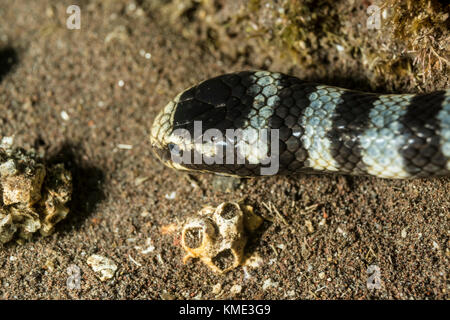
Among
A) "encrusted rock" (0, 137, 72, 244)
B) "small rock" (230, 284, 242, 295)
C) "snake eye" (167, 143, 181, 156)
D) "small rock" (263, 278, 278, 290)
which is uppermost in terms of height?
"snake eye" (167, 143, 181, 156)

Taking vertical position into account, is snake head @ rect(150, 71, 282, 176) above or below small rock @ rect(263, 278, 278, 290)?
above

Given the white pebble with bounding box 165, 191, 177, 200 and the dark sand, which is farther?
the white pebble with bounding box 165, 191, 177, 200

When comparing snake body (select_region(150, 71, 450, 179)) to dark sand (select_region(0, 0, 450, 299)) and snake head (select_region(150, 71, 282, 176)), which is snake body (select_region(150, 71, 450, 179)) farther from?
dark sand (select_region(0, 0, 450, 299))

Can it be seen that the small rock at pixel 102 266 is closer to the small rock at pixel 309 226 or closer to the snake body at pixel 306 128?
the snake body at pixel 306 128

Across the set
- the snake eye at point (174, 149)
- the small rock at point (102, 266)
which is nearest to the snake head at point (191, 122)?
the snake eye at point (174, 149)

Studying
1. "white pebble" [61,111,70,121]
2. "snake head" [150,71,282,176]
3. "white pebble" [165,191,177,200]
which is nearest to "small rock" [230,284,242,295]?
"snake head" [150,71,282,176]

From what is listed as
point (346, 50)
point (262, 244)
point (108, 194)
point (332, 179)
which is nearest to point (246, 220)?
point (262, 244)

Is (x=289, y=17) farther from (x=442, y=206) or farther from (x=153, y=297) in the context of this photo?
(x=153, y=297)
